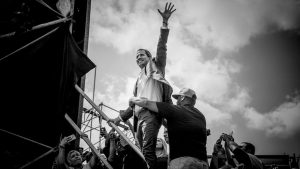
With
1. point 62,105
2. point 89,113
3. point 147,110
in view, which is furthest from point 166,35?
point 89,113

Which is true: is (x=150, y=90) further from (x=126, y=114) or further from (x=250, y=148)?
(x=250, y=148)

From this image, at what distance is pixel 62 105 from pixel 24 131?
0.79 m

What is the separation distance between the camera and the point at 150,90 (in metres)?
3.57

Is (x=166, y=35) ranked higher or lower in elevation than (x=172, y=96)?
higher

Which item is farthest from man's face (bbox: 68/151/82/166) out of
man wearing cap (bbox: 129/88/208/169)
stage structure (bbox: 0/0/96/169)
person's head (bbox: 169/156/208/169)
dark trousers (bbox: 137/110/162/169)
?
person's head (bbox: 169/156/208/169)

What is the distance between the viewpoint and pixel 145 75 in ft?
12.3

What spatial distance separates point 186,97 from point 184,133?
699mm

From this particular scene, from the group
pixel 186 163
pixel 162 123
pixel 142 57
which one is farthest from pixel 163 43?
pixel 186 163

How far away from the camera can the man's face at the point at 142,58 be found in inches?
155

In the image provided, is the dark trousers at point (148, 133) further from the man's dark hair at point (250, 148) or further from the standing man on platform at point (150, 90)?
the man's dark hair at point (250, 148)

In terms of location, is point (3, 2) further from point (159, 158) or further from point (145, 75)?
point (159, 158)

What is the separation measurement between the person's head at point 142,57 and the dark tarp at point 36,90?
1.04 meters

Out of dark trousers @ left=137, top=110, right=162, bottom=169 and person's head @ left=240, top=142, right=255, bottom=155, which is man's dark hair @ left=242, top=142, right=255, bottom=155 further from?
dark trousers @ left=137, top=110, right=162, bottom=169

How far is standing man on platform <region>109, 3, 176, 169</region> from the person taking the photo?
3.11 m
